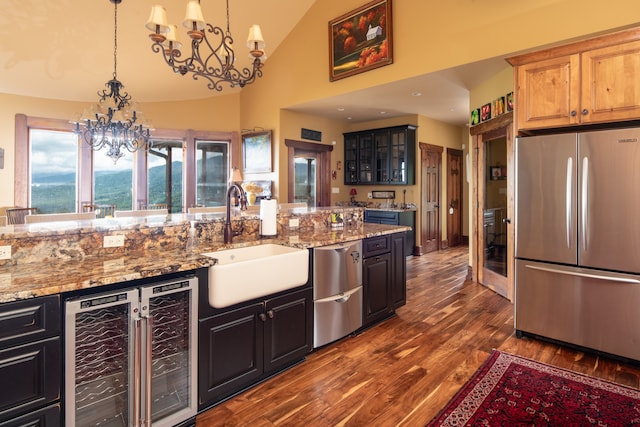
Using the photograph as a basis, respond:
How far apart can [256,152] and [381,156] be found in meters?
2.49

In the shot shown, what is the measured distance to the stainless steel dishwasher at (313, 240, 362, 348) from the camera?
8.68 ft

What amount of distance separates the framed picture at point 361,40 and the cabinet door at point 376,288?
2743 mm

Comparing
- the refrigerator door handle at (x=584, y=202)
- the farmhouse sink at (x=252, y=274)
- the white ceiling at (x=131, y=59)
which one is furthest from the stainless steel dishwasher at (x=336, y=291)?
the white ceiling at (x=131, y=59)

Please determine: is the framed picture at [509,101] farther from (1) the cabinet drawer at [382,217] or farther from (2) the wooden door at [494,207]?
(1) the cabinet drawer at [382,217]

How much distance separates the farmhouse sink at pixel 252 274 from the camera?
6.43 ft

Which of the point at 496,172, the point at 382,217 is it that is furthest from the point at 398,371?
the point at 382,217

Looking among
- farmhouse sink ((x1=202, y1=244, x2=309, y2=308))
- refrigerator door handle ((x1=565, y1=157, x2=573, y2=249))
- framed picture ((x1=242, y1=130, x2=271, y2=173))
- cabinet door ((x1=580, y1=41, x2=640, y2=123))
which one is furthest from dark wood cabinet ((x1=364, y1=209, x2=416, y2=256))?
farmhouse sink ((x1=202, y1=244, x2=309, y2=308))

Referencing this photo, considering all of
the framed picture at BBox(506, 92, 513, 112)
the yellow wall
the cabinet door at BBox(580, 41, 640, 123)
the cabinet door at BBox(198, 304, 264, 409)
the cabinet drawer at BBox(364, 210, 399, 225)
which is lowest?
the cabinet door at BBox(198, 304, 264, 409)

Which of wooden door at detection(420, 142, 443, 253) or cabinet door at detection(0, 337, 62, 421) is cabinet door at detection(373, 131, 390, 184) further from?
cabinet door at detection(0, 337, 62, 421)

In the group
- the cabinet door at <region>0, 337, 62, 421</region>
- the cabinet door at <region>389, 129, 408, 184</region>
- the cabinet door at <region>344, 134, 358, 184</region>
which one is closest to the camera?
the cabinet door at <region>0, 337, 62, 421</region>

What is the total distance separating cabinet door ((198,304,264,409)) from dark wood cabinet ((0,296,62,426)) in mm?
665

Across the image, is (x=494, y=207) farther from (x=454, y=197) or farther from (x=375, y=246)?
(x=454, y=197)

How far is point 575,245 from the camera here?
2.71 m

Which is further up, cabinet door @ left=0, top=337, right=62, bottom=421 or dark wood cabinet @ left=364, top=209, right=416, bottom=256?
dark wood cabinet @ left=364, top=209, right=416, bottom=256
